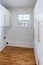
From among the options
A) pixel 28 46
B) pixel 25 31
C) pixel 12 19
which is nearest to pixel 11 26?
pixel 12 19

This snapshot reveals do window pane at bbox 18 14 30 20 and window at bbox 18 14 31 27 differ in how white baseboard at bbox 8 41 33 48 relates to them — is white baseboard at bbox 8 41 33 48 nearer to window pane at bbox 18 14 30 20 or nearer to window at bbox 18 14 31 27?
window at bbox 18 14 31 27

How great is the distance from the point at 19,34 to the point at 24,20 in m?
0.83

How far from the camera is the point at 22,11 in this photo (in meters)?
4.80

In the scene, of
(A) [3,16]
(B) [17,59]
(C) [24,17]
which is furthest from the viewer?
(C) [24,17]

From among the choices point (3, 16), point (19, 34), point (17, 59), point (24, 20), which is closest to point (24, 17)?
point (24, 20)

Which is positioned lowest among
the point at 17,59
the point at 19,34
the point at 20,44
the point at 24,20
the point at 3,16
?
the point at 17,59

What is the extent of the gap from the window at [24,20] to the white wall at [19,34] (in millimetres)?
177

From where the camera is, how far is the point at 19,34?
4.93m

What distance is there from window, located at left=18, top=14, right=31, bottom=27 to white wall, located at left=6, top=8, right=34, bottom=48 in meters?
0.18

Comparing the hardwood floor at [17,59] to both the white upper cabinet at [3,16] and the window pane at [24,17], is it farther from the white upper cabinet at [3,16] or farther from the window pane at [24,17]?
the window pane at [24,17]

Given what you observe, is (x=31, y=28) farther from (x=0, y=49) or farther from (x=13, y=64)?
(x=13, y=64)

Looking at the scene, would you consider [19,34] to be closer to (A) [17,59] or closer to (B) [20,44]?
(B) [20,44]

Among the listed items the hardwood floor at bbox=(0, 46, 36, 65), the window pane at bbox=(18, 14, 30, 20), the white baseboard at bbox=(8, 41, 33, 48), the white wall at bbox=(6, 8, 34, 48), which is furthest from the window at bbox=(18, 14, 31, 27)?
the hardwood floor at bbox=(0, 46, 36, 65)

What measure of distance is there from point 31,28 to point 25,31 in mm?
367
